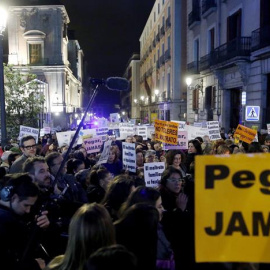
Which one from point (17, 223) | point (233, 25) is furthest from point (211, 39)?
point (17, 223)

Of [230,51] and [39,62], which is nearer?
[230,51]

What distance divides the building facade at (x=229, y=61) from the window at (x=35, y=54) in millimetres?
22480

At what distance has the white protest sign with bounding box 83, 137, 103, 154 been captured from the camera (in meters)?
9.56

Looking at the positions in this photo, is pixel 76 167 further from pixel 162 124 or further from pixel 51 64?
pixel 51 64


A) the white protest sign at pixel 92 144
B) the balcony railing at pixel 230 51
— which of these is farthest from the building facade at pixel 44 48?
the white protest sign at pixel 92 144

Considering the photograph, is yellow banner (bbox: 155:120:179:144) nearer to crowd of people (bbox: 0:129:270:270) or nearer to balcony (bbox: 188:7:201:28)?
crowd of people (bbox: 0:129:270:270)

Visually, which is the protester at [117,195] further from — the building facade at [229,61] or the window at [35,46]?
the window at [35,46]

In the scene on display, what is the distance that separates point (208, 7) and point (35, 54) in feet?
90.9

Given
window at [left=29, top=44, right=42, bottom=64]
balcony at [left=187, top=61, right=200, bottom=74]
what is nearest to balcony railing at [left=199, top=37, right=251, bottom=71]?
balcony at [left=187, top=61, right=200, bottom=74]

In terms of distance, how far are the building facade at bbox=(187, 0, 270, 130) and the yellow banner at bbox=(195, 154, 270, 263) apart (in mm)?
12052

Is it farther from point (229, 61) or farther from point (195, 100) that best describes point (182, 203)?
point (195, 100)

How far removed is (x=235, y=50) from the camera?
65.7 feet

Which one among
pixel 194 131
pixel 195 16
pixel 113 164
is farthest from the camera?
pixel 195 16

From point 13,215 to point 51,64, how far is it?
45181 millimetres
